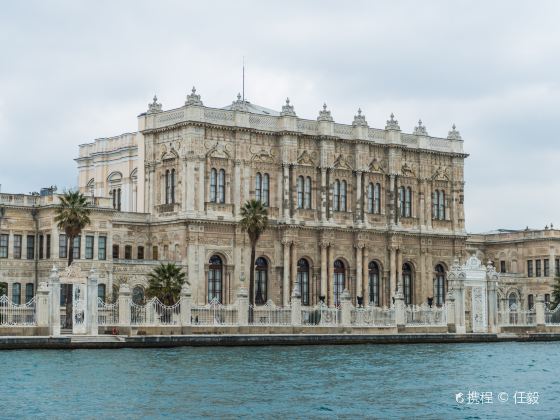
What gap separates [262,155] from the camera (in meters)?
71.4

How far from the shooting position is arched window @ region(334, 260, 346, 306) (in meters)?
74.1

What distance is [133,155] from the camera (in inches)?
2953

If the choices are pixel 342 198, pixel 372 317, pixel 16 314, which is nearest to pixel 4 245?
pixel 16 314

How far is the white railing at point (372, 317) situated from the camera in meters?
61.3

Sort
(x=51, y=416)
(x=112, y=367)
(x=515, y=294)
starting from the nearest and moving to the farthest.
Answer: (x=51, y=416) → (x=112, y=367) → (x=515, y=294)

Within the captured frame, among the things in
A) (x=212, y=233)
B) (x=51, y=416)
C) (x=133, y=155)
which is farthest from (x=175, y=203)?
(x=51, y=416)

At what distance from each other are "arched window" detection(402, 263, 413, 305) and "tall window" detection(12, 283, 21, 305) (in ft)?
85.1

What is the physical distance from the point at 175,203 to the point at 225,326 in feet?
47.0

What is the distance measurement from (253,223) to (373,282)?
1361cm

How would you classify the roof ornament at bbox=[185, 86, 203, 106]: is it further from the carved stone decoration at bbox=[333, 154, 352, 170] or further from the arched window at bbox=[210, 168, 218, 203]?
the carved stone decoration at bbox=[333, 154, 352, 170]

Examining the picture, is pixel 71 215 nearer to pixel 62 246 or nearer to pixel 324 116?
pixel 62 246

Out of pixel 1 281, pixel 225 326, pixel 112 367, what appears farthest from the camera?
pixel 1 281

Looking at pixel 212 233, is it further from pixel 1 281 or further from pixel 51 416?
pixel 51 416

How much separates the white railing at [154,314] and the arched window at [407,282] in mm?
25949
